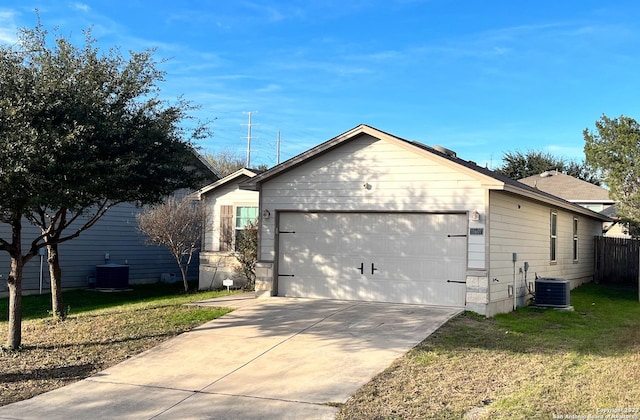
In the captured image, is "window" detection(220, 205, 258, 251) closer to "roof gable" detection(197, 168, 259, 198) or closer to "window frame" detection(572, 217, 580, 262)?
"roof gable" detection(197, 168, 259, 198)

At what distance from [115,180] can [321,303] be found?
5558 millimetres

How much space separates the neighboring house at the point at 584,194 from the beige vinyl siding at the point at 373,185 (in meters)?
16.8

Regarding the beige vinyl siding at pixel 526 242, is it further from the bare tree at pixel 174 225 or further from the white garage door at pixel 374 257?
the bare tree at pixel 174 225

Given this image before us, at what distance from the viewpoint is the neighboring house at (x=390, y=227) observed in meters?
12.2

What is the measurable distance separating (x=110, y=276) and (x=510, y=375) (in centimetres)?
1413

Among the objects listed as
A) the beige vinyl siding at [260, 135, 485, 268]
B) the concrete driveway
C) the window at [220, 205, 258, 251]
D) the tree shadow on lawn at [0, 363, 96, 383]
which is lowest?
the tree shadow on lawn at [0, 363, 96, 383]

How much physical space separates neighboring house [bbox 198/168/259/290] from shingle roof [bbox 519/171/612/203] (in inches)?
656

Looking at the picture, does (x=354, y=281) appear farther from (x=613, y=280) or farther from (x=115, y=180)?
(x=613, y=280)

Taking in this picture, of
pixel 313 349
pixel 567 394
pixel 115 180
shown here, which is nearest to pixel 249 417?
pixel 313 349

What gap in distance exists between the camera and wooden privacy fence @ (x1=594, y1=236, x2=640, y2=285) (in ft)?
71.5

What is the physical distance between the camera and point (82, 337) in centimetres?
1030

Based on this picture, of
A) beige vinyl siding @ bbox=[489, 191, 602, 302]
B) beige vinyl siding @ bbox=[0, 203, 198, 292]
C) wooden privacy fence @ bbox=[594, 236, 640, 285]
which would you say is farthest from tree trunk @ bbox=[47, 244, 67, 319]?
wooden privacy fence @ bbox=[594, 236, 640, 285]

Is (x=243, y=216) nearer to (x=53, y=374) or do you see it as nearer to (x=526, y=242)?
(x=526, y=242)

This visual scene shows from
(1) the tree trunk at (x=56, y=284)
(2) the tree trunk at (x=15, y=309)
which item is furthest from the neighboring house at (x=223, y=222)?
(2) the tree trunk at (x=15, y=309)
